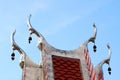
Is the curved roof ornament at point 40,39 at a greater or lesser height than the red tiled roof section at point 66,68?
greater

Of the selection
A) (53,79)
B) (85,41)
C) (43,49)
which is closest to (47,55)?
(43,49)

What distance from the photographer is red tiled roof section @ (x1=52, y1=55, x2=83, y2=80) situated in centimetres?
2067

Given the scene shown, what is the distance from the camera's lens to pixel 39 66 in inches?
831

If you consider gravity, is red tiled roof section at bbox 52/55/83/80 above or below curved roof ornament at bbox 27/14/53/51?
below

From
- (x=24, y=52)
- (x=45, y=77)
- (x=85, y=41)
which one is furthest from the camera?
(x=85, y=41)

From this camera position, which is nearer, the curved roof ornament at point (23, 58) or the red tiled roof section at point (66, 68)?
the red tiled roof section at point (66, 68)

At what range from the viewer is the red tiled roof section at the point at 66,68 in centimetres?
2067

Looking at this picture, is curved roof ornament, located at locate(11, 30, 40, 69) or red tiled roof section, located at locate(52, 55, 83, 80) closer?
red tiled roof section, located at locate(52, 55, 83, 80)

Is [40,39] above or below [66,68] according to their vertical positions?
above

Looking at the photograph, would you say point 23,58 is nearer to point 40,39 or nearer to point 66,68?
point 40,39

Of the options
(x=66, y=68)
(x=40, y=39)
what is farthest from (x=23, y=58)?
(x=66, y=68)

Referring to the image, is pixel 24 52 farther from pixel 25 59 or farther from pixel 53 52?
pixel 53 52

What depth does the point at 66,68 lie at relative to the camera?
21.2 meters

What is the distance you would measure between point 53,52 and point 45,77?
2.08 meters
